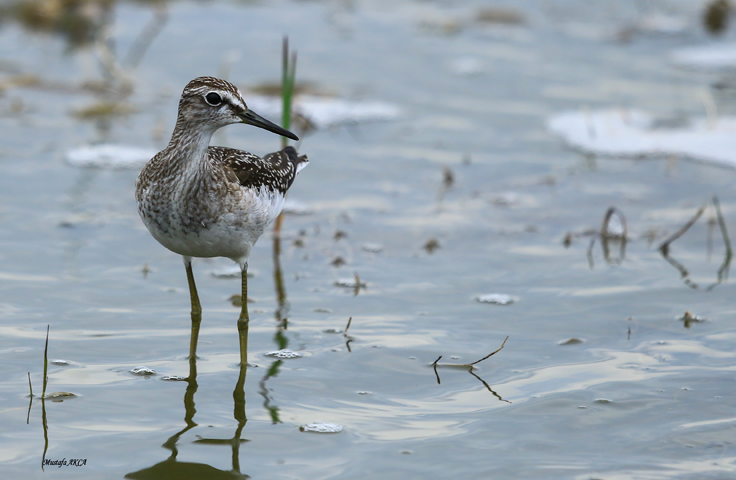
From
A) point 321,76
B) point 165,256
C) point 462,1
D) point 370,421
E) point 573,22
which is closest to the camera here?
point 370,421

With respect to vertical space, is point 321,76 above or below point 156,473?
above

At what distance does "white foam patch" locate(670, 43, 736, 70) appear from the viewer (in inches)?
480

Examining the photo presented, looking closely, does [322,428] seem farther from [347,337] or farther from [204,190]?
[204,190]

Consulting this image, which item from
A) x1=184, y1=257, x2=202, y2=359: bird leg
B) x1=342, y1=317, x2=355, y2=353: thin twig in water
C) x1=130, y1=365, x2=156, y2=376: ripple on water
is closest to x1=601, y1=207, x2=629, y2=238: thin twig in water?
x1=342, y1=317, x2=355, y2=353: thin twig in water

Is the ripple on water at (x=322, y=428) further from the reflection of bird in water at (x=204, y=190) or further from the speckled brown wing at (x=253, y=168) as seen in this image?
the speckled brown wing at (x=253, y=168)

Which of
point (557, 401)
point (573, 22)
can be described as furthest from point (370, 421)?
point (573, 22)

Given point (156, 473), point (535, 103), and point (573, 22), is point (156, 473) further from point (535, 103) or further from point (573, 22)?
point (573, 22)

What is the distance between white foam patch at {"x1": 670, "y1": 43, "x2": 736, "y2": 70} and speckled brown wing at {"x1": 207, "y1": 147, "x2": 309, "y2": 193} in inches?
303

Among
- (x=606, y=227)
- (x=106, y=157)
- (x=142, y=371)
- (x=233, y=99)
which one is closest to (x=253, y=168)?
(x=233, y=99)

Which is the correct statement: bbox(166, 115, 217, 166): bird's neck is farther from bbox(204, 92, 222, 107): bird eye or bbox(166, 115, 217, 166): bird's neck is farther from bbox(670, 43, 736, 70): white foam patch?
bbox(670, 43, 736, 70): white foam patch

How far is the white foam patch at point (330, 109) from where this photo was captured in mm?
10430

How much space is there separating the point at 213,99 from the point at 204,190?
0.63 meters

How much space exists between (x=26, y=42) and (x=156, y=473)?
923 centimetres

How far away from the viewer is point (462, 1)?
1512cm
